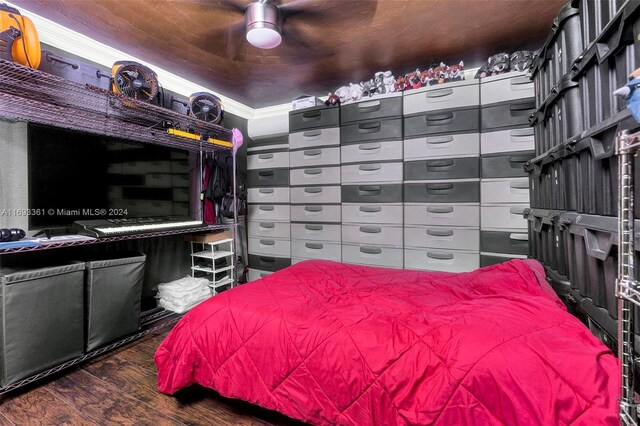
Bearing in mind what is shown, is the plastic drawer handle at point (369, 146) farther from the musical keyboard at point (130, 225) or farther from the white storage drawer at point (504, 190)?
the musical keyboard at point (130, 225)

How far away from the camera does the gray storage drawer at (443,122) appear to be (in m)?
2.29

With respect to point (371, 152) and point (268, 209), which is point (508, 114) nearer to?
point (371, 152)

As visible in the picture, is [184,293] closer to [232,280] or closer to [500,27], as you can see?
[232,280]

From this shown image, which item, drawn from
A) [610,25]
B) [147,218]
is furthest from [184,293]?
[610,25]

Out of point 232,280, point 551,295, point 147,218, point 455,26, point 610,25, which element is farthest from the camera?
point 232,280

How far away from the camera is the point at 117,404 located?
1.40 meters

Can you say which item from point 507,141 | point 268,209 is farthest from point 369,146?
point 268,209

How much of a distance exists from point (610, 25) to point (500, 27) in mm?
1404

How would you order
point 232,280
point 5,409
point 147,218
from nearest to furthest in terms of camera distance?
1. point 5,409
2. point 147,218
3. point 232,280

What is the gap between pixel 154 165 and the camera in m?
2.44

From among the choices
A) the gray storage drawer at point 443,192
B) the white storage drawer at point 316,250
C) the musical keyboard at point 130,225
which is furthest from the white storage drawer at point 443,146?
the musical keyboard at point 130,225

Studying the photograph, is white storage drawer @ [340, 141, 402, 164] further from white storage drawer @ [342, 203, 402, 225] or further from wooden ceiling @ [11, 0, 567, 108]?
wooden ceiling @ [11, 0, 567, 108]

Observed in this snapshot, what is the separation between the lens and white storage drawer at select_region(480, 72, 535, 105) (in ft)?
6.92

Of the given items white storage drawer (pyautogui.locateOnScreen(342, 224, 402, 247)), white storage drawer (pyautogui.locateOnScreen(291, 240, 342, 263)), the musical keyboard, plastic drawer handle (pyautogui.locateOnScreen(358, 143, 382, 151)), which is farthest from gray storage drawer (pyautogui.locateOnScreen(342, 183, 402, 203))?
the musical keyboard
